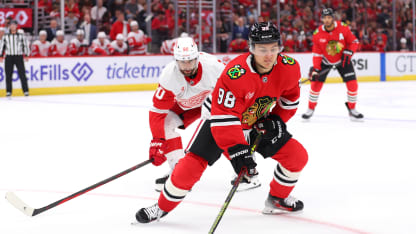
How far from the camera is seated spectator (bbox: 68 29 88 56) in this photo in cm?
1202

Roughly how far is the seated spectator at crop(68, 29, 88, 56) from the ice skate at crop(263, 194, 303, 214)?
941 centimetres

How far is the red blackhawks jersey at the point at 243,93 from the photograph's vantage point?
8.98 feet

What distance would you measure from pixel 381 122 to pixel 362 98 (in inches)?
123

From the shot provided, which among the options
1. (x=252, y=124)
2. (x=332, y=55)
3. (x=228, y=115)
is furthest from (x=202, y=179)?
(x=332, y=55)

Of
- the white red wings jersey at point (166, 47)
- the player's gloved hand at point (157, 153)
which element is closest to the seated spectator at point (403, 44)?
the white red wings jersey at point (166, 47)

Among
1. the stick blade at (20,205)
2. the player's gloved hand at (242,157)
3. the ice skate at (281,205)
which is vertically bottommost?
the ice skate at (281,205)

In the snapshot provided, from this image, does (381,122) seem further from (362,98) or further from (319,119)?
(362,98)

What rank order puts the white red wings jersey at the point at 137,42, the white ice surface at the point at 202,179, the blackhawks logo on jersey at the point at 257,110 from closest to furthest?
the blackhawks logo on jersey at the point at 257,110 < the white ice surface at the point at 202,179 < the white red wings jersey at the point at 137,42

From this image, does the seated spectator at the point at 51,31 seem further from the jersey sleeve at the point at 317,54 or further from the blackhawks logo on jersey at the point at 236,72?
the blackhawks logo on jersey at the point at 236,72

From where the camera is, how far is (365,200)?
354 cm

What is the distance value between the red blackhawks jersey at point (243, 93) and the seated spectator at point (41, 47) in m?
9.52

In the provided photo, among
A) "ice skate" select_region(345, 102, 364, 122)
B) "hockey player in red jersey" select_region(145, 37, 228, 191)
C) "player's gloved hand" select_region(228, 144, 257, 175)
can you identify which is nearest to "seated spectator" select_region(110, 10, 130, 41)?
"ice skate" select_region(345, 102, 364, 122)

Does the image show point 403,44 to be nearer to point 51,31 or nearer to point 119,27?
point 119,27

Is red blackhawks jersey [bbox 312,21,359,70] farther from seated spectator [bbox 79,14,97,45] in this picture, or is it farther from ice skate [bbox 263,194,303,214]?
seated spectator [bbox 79,14,97,45]
